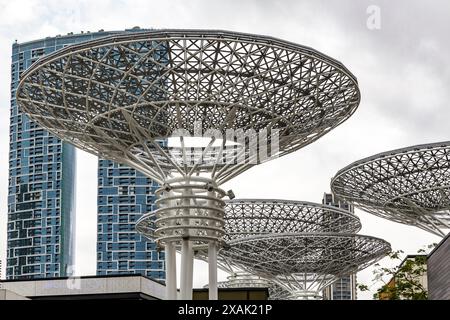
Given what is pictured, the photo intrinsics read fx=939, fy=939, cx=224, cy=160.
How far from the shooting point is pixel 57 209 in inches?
5605

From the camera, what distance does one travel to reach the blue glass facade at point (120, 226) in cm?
14088

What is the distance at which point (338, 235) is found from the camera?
86750 millimetres

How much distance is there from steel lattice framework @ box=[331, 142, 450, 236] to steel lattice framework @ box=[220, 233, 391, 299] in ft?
44.6

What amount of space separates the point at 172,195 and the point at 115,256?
8858cm

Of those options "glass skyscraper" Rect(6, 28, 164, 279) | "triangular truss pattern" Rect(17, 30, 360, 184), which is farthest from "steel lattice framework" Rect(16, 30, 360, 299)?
"glass skyscraper" Rect(6, 28, 164, 279)

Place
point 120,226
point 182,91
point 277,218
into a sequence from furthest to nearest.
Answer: point 120,226 < point 277,218 < point 182,91

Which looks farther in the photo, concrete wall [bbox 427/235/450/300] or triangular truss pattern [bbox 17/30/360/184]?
triangular truss pattern [bbox 17/30/360/184]

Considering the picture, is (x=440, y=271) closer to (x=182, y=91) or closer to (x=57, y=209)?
(x=182, y=91)

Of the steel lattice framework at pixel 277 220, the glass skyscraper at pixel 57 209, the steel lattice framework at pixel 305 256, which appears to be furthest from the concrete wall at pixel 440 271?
the glass skyscraper at pixel 57 209

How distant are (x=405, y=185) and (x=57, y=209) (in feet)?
271

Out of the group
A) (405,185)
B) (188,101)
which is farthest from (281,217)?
(188,101)

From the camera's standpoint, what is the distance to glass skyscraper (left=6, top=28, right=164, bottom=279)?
460ft

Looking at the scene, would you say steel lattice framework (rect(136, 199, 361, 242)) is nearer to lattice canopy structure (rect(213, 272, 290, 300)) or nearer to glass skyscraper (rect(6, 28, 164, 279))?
lattice canopy structure (rect(213, 272, 290, 300))

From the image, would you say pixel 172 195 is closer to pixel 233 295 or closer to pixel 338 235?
pixel 233 295
